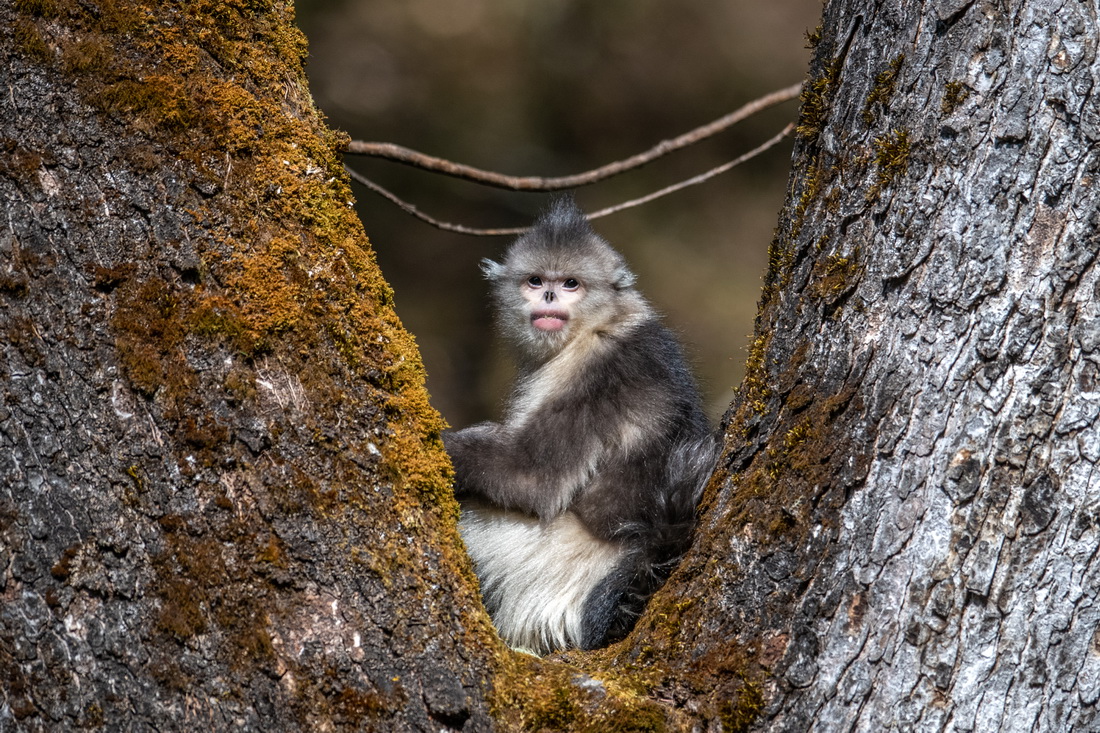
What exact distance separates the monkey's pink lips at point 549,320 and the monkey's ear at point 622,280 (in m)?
0.31

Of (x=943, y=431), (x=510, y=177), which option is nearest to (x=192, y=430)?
(x=943, y=431)

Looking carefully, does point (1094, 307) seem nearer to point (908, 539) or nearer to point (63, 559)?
point (908, 539)

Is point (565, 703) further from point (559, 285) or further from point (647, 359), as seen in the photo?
point (559, 285)

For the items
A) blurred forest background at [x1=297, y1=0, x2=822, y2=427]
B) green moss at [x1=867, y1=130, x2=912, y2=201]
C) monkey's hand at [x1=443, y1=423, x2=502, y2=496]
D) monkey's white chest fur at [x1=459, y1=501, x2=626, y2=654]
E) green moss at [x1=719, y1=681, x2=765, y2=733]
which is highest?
blurred forest background at [x1=297, y1=0, x2=822, y2=427]

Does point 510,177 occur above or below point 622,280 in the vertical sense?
above

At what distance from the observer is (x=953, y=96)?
231 centimetres

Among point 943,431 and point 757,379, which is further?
point 757,379

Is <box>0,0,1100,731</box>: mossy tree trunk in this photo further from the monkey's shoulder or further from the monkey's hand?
the monkey's shoulder

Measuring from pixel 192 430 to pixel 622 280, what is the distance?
3.01 meters

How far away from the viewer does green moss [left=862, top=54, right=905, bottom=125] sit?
2.40m

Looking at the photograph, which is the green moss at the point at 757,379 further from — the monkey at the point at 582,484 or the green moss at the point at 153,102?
the green moss at the point at 153,102

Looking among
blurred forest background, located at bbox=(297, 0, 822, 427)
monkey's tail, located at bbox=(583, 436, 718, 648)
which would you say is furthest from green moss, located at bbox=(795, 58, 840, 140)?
blurred forest background, located at bbox=(297, 0, 822, 427)

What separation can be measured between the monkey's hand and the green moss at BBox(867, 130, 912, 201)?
2141 millimetres

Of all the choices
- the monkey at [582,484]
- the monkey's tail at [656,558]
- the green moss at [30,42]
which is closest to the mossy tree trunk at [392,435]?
the green moss at [30,42]
